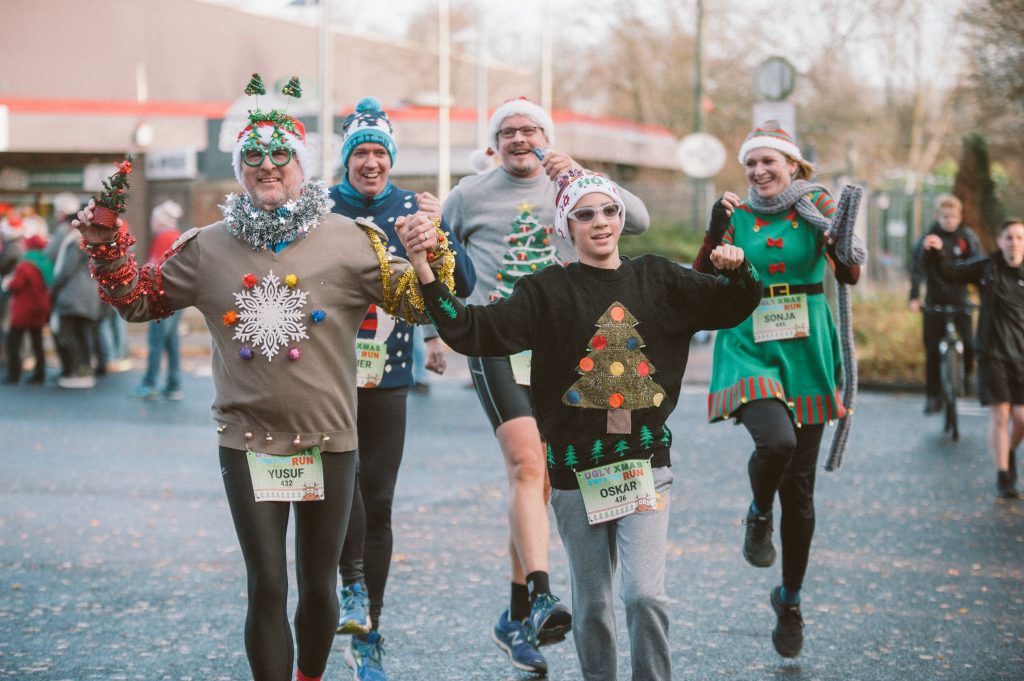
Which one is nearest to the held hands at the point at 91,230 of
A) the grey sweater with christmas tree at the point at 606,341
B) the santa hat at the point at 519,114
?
the grey sweater with christmas tree at the point at 606,341

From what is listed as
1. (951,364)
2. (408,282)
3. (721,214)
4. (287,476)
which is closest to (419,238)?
(408,282)

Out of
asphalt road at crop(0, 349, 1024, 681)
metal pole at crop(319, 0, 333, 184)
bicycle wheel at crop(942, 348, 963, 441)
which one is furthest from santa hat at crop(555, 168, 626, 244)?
metal pole at crop(319, 0, 333, 184)

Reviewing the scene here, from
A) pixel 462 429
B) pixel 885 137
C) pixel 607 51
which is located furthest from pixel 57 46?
pixel 462 429

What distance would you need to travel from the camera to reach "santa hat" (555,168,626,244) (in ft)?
13.8

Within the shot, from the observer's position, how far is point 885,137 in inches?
1662

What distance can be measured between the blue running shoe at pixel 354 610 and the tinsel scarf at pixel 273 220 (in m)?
1.56

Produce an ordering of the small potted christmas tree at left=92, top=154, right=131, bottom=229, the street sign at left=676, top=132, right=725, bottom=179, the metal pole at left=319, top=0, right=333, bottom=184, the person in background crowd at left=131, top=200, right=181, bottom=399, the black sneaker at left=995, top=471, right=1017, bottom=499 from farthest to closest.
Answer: the street sign at left=676, top=132, right=725, bottom=179
the metal pole at left=319, top=0, right=333, bottom=184
the person in background crowd at left=131, top=200, right=181, bottom=399
the black sneaker at left=995, top=471, right=1017, bottom=499
the small potted christmas tree at left=92, top=154, right=131, bottom=229

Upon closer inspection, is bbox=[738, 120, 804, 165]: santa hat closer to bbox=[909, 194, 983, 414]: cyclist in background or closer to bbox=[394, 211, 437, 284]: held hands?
bbox=[394, 211, 437, 284]: held hands

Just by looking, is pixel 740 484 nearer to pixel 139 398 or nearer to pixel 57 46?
pixel 139 398

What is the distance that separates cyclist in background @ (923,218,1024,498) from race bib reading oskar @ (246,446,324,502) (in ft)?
19.7

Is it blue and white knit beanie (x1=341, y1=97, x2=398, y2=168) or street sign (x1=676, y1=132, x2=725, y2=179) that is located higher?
street sign (x1=676, y1=132, x2=725, y2=179)

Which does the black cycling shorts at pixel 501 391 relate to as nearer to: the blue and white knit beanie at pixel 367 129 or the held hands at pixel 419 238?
the blue and white knit beanie at pixel 367 129

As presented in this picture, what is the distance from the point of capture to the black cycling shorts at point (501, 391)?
17.8 feet

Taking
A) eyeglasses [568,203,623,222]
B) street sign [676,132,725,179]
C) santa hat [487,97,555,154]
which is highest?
street sign [676,132,725,179]
